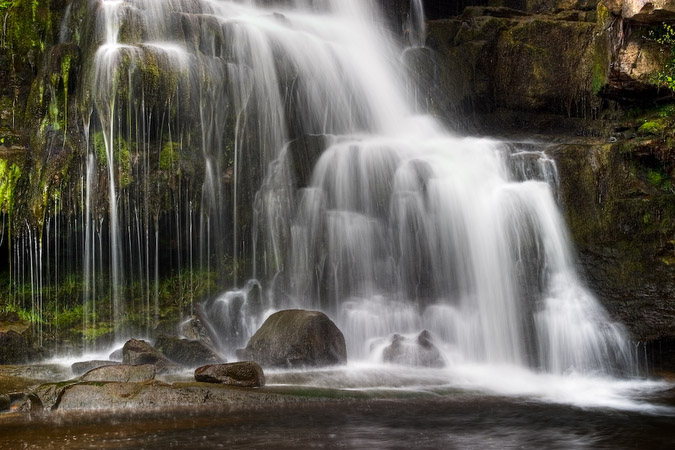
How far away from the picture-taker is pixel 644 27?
15242mm

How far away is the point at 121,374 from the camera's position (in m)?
10.4

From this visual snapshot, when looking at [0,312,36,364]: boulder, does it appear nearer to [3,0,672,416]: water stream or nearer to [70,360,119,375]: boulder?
[3,0,672,416]: water stream

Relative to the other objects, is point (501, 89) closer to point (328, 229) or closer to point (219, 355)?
point (328, 229)

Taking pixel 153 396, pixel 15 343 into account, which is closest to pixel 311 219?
pixel 15 343

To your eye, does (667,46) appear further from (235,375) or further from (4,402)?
(4,402)

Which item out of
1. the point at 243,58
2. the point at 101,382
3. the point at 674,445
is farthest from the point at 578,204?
the point at 101,382

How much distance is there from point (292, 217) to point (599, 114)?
8.71 m

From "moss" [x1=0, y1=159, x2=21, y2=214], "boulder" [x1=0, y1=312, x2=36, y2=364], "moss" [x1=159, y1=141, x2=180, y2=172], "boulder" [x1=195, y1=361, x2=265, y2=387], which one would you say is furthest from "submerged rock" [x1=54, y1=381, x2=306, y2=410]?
"moss" [x1=159, y1=141, x2=180, y2=172]

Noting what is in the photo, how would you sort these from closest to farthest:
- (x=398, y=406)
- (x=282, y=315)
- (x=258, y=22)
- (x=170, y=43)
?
(x=398, y=406), (x=282, y=315), (x=170, y=43), (x=258, y=22)

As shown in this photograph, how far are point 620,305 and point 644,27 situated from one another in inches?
247

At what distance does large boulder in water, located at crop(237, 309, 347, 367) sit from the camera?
1231cm

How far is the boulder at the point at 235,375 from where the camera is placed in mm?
10328

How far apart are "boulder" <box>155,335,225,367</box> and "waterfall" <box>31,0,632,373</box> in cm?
155

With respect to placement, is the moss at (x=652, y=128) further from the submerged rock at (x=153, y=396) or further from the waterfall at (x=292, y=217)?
the submerged rock at (x=153, y=396)
